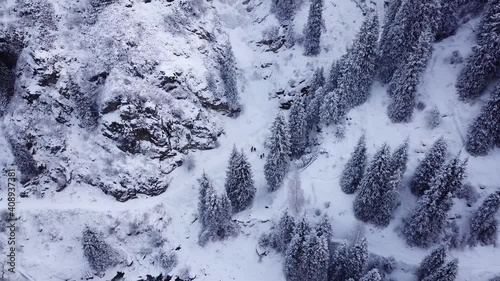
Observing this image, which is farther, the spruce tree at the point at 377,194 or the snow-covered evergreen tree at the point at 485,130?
the snow-covered evergreen tree at the point at 485,130

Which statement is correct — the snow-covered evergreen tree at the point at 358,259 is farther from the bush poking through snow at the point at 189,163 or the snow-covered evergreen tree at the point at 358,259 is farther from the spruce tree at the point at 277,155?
the bush poking through snow at the point at 189,163

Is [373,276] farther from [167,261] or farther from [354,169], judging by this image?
[167,261]

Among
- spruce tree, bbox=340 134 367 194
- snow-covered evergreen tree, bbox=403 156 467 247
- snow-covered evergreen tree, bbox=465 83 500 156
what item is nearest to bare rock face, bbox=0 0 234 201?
spruce tree, bbox=340 134 367 194

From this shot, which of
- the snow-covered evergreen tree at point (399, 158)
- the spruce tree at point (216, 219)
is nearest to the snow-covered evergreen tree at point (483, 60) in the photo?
the snow-covered evergreen tree at point (399, 158)

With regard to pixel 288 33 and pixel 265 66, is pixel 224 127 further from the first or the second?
pixel 288 33

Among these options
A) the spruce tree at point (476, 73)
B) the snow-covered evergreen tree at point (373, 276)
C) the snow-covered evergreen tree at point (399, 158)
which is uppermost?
the spruce tree at point (476, 73)

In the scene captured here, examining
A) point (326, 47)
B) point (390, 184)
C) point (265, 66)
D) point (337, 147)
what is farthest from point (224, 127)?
point (390, 184)

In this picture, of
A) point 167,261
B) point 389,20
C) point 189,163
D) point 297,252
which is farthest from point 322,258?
point 389,20
